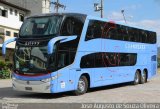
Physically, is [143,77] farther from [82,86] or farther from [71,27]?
[71,27]

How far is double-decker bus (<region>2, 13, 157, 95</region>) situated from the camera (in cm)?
1727

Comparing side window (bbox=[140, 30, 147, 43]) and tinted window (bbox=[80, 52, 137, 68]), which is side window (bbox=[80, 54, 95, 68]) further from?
side window (bbox=[140, 30, 147, 43])

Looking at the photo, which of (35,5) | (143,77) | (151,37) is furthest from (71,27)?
(35,5)

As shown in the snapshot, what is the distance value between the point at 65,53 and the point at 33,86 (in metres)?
2.03

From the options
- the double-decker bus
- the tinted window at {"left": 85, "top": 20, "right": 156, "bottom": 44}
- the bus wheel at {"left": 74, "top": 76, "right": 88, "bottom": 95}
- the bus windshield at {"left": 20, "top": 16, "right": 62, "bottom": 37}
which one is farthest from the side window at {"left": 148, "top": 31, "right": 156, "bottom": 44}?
the bus windshield at {"left": 20, "top": 16, "right": 62, "bottom": 37}

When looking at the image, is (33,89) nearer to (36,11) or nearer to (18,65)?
(18,65)

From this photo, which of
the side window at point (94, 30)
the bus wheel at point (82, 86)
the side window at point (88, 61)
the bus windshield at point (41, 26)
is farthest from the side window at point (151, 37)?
the bus windshield at point (41, 26)

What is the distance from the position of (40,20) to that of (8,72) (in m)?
18.6

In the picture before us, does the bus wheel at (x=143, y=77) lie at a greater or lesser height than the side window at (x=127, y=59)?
lesser

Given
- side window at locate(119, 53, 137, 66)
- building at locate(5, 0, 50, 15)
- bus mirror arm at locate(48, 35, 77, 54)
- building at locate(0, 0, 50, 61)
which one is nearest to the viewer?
bus mirror arm at locate(48, 35, 77, 54)

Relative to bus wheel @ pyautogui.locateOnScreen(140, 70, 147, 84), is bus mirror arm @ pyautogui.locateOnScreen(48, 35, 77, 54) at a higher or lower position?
higher

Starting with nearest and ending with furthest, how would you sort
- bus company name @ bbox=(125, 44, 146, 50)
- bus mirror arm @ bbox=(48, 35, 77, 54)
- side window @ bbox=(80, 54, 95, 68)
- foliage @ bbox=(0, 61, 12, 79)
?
1. bus mirror arm @ bbox=(48, 35, 77, 54)
2. side window @ bbox=(80, 54, 95, 68)
3. bus company name @ bbox=(125, 44, 146, 50)
4. foliage @ bbox=(0, 61, 12, 79)

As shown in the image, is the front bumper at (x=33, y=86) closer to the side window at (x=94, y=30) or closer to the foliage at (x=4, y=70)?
the side window at (x=94, y=30)

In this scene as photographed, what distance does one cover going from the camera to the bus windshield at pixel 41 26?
57.9 ft
